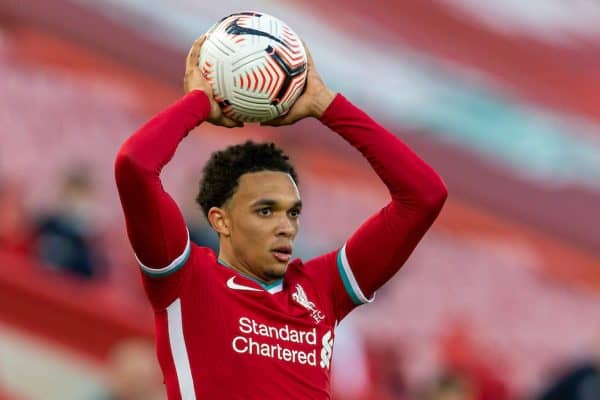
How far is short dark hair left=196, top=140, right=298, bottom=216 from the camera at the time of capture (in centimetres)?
484

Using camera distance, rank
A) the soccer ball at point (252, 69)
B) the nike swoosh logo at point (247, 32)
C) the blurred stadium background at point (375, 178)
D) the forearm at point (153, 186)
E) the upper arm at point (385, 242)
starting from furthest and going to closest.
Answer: the blurred stadium background at point (375, 178) < the upper arm at point (385, 242) < the nike swoosh logo at point (247, 32) < the soccer ball at point (252, 69) < the forearm at point (153, 186)

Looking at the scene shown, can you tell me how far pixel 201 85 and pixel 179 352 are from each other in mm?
967

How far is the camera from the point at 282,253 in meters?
4.71

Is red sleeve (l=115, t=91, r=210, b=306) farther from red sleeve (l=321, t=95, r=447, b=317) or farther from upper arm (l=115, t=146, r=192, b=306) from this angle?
red sleeve (l=321, t=95, r=447, b=317)

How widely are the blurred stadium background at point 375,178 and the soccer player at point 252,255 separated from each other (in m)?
4.37

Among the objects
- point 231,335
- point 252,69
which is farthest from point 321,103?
point 231,335

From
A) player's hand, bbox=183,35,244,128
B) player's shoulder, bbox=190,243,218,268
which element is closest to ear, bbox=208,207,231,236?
player's shoulder, bbox=190,243,218,268

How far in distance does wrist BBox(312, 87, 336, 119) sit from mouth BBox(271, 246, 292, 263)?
1.65 ft

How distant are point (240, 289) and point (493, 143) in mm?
7278

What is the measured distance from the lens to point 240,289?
183 inches

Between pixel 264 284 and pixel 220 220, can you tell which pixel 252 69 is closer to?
pixel 220 220

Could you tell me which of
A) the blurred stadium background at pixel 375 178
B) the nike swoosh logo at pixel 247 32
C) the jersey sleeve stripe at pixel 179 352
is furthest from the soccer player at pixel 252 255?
the blurred stadium background at pixel 375 178

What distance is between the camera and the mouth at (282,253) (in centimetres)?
469

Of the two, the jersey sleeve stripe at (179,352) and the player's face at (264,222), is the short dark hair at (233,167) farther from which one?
the jersey sleeve stripe at (179,352)
